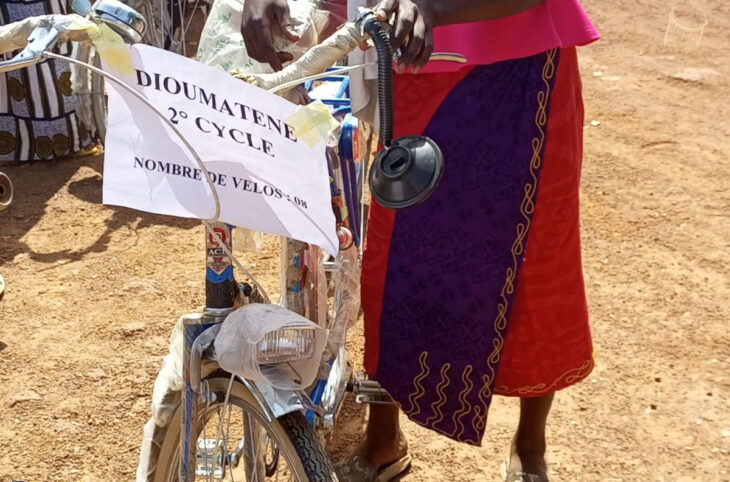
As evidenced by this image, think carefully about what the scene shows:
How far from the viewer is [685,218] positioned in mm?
4012

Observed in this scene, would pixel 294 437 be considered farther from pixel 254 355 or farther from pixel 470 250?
pixel 470 250

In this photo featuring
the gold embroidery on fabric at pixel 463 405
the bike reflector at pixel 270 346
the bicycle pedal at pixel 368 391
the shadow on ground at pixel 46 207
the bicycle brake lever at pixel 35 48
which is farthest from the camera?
the shadow on ground at pixel 46 207

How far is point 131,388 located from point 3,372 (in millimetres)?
489

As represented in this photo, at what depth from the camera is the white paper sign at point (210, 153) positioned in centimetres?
123

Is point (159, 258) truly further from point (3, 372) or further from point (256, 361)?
point (256, 361)

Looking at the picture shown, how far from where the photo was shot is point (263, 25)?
→ 5.10 feet

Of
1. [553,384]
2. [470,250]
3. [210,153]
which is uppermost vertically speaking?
[210,153]

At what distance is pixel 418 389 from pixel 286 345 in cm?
79

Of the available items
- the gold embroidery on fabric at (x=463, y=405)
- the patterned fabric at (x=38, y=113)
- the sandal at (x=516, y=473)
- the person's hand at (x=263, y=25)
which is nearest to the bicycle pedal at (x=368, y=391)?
the gold embroidery on fabric at (x=463, y=405)

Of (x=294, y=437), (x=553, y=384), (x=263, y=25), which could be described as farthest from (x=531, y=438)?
(x=263, y=25)

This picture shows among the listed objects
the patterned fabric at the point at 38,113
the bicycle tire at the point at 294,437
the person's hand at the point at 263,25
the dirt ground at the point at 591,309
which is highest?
the person's hand at the point at 263,25

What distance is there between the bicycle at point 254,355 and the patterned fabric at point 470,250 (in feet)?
0.62

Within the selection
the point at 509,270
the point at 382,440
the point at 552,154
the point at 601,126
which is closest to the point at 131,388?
the point at 382,440

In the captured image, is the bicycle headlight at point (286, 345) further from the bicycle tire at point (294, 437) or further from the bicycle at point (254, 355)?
the bicycle tire at point (294, 437)
